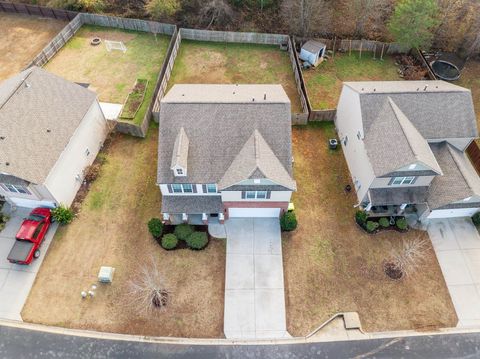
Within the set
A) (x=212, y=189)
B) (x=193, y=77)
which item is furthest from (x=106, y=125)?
(x=212, y=189)

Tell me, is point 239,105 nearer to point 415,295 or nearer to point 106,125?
point 106,125

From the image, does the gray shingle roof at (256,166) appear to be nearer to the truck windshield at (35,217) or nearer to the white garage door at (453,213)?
the white garage door at (453,213)

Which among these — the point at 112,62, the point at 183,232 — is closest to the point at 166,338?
the point at 183,232

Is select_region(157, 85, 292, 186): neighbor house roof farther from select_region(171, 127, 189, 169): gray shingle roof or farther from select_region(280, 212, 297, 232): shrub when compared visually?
select_region(280, 212, 297, 232): shrub

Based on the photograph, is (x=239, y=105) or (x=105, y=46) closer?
(x=239, y=105)

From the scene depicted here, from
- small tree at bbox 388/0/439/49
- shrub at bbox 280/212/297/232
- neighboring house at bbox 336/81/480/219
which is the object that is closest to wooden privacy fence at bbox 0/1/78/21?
neighboring house at bbox 336/81/480/219

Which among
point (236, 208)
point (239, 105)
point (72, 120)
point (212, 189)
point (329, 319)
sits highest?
point (239, 105)
